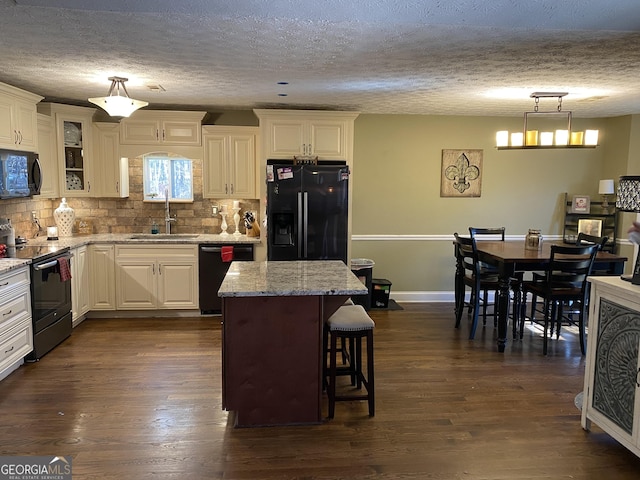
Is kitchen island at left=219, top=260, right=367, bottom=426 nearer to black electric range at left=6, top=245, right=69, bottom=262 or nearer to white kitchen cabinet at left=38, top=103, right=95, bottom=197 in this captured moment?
black electric range at left=6, top=245, right=69, bottom=262

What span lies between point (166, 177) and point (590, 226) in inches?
206

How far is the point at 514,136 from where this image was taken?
15.7 feet

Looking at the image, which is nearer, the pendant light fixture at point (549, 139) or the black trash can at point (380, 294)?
the pendant light fixture at point (549, 139)

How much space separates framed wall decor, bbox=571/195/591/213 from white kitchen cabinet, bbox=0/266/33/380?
5.99m

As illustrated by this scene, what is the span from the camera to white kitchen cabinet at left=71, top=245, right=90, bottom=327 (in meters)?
4.77

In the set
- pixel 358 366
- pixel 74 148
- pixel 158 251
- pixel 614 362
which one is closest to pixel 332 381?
pixel 358 366

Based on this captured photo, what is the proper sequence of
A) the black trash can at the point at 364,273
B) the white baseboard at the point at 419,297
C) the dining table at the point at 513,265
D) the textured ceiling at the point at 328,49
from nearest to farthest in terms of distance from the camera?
the textured ceiling at the point at 328,49, the dining table at the point at 513,265, the black trash can at the point at 364,273, the white baseboard at the point at 419,297

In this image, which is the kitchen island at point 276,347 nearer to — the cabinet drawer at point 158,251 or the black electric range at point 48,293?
the black electric range at point 48,293

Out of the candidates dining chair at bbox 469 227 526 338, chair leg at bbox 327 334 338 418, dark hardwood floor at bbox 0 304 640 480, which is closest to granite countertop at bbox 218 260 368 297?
chair leg at bbox 327 334 338 418

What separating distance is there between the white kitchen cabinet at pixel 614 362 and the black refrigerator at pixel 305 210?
2906mm

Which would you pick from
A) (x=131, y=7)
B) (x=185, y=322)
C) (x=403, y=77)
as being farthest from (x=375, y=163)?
(x=131, y=7)

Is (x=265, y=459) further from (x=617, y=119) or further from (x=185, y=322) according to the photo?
(x=617, y=119)

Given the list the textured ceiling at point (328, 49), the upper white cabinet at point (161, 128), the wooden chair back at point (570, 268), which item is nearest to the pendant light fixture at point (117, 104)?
the textured ceiling at point (328, 49)

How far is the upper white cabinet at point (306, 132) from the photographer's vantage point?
17.6 feet
